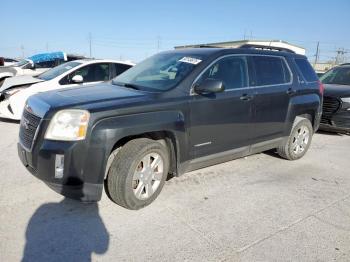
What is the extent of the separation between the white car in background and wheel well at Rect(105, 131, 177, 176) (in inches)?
153

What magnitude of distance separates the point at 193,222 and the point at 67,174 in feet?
4.56

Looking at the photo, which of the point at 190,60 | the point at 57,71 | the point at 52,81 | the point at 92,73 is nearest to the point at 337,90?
the point at 190,60

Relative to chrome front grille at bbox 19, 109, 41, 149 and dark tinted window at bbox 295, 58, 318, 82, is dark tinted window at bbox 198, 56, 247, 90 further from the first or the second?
chrome front grille at bbox 19, 109, 41, 149

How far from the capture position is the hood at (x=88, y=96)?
3.39 m

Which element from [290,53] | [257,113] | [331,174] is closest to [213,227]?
[257,113]

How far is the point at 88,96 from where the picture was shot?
3.65m

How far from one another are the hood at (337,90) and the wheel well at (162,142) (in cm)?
528

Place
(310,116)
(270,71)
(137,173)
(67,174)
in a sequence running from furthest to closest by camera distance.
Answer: (310,116), (270,71), (137,173), (67,174)

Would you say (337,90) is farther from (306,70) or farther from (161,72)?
(161,72)

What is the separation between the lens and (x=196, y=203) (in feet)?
13.0

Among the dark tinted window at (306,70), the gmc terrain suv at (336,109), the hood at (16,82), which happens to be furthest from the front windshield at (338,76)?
the hood at (16,82)

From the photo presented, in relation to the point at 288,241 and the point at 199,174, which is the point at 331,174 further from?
the point at 288,241

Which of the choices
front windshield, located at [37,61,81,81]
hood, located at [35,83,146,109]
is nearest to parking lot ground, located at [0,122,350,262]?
hood, located at [35,83,146,109]

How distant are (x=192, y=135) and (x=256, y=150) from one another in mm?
1504
